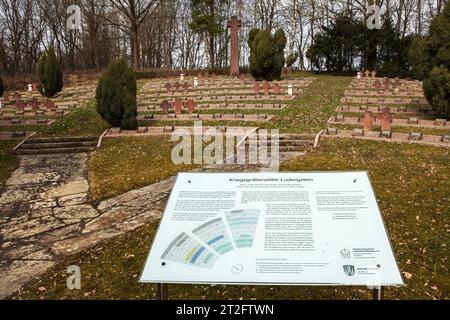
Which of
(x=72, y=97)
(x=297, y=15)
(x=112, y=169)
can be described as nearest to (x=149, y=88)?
(x=72, y=97)

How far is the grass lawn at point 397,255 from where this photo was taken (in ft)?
16.3

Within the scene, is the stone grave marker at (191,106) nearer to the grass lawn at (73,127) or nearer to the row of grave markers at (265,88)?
the grass lawn at (73,127)

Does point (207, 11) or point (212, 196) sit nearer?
point (212, 196)

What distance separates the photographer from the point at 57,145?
12.9 metres

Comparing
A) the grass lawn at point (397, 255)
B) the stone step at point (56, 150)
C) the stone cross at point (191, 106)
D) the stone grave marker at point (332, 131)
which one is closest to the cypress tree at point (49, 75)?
the stone cross at point (191, 106)

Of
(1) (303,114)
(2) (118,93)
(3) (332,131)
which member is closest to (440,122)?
(3) (332,131)

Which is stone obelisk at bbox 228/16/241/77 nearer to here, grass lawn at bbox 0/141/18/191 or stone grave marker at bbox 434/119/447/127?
stone grave marker at bbox 434/119/447/127

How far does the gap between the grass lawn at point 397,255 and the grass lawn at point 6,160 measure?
3.13 meters

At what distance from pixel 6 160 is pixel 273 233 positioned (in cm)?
1007

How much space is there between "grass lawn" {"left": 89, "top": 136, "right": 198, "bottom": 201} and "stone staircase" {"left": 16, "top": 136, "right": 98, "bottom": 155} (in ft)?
1.78

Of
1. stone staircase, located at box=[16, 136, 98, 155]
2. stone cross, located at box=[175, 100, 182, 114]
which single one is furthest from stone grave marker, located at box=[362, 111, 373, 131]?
stone staircase, located at box=[16, 136, 98, 155]

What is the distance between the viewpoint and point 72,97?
23.5 m
